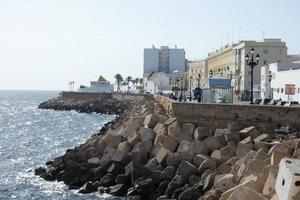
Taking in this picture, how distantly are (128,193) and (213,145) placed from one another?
452 cm

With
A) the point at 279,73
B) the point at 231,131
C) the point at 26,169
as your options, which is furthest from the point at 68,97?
the point at 231,131

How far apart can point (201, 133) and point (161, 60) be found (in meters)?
130

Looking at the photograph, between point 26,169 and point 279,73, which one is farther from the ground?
point 279,73

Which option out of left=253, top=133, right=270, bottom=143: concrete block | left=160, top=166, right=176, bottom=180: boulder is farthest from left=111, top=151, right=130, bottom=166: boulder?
left=253, top=133, right=270, bottom=143: concrete block

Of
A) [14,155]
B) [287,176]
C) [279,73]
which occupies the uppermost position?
[279,73]

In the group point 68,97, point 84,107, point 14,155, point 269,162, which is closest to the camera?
point 269,162

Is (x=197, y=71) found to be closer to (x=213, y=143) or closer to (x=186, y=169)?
(x=213, y=143)

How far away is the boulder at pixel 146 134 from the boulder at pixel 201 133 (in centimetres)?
232

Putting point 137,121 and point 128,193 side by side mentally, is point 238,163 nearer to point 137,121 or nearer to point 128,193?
point 128,193

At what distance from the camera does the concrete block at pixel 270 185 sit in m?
17.0

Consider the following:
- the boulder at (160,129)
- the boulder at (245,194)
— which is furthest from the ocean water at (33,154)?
the boulder at (245,194)

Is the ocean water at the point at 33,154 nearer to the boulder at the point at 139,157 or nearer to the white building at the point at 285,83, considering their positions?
the boulder at the point at 139,157

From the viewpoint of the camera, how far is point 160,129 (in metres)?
29.1

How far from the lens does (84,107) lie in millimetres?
97688
